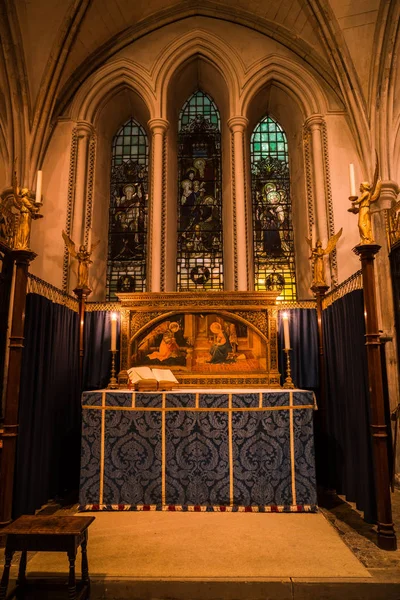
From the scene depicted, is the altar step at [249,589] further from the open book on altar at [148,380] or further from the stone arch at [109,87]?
the stone arch at [109,87]

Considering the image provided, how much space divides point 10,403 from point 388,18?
7.78 metres

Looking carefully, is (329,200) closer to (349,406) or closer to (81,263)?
(349,406)

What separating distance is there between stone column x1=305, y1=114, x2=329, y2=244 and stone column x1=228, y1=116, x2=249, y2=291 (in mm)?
1185

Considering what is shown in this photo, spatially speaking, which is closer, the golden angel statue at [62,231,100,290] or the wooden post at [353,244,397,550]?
the wooden post at [353,244,397,550]

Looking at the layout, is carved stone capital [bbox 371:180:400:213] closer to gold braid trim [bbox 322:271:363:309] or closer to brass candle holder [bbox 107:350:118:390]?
gold braid trim [bbox 322:271:363:309]

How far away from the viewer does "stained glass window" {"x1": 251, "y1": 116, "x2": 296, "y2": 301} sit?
786 centimetres

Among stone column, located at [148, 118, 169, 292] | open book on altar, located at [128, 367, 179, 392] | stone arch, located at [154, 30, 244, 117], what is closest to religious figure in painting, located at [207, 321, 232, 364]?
open book on altar, located at [128, 367, 179, 392]

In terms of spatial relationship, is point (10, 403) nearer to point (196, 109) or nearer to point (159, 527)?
point (159, 527)

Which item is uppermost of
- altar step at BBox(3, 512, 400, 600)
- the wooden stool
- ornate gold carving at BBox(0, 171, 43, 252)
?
ornate gold carving at BBox(0, 171, 43, 252)

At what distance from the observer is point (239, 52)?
324 inches

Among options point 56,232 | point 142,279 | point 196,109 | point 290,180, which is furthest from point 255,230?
point 56,232

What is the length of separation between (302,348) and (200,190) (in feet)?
12.3

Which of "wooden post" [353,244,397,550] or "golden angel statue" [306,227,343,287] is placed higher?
"golden angel statue" [306,227,343,287]

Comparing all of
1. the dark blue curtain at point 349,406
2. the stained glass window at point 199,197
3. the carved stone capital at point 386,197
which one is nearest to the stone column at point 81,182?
the stained glass window at point 199,197
